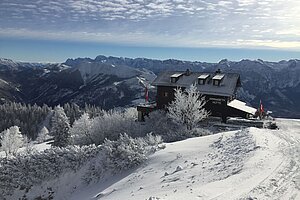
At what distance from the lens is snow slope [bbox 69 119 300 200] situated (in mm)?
16141

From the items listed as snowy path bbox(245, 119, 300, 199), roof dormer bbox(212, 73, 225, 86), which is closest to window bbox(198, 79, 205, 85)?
roof dormer bbox(212, 73, 225, 86)

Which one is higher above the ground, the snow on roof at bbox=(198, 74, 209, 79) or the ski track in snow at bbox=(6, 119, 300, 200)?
the snow on roof at bbox=(198, 74, 209, 79)

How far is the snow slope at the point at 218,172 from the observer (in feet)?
53.0

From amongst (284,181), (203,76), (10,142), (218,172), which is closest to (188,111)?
(203,76)

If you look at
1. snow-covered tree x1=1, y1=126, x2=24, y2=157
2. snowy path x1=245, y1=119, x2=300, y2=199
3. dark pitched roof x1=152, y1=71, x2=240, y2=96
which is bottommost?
snow-covered tree x1=1, y1=126, x2=24, y2=157

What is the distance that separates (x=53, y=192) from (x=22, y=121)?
130 metres

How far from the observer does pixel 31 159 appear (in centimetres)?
3128

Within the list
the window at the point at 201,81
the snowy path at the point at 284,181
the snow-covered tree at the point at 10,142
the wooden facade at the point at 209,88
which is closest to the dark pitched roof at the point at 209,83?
the wooden facade at the point at 209,88

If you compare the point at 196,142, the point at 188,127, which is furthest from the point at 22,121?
the point at 196,142

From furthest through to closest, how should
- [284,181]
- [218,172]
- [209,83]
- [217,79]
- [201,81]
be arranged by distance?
[201,81] < [209,83] < [217,79] < [218,172] < [284,181]

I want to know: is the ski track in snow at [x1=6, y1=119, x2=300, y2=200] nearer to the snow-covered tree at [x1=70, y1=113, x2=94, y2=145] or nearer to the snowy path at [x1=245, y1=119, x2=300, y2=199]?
the snowy path at [x1=245, y1=119, x2=300, y2=199]

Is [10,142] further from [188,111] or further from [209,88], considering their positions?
[209,88]

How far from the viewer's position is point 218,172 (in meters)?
20.2

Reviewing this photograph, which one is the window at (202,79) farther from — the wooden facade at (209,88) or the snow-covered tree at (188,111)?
the snow-covered tree at (188,111)
